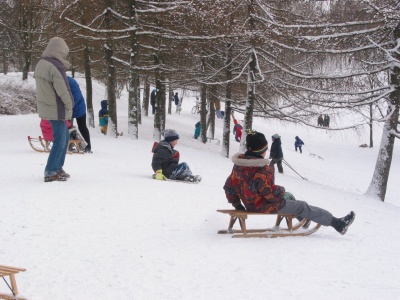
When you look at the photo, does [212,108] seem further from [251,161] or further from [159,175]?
[251,161]

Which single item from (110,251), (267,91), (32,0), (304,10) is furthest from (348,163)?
(110,251)

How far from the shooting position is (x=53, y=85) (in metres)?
6.73

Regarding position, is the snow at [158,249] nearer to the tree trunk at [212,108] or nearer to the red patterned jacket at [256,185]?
the red patterned jacket at [256,185]

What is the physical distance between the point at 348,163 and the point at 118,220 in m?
26.1

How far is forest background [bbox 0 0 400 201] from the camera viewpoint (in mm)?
12523

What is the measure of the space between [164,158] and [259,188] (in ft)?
12.0

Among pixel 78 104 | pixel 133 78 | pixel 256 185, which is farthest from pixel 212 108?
pixel 256 185

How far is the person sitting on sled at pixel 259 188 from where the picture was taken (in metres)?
5.10

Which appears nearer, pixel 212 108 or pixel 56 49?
pixel 56 49

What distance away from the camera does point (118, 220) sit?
17.9ft

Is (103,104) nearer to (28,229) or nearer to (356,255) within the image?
(28,229)

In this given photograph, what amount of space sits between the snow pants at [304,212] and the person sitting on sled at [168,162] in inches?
138

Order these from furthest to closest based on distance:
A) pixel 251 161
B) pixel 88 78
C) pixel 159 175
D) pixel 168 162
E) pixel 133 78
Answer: pixel 88 78
pixel 133 78
pixel 168 162
pixel 159 175
pixel 251 161

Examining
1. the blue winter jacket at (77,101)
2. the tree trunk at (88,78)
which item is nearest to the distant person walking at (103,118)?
the tree trunk at (88,78)
